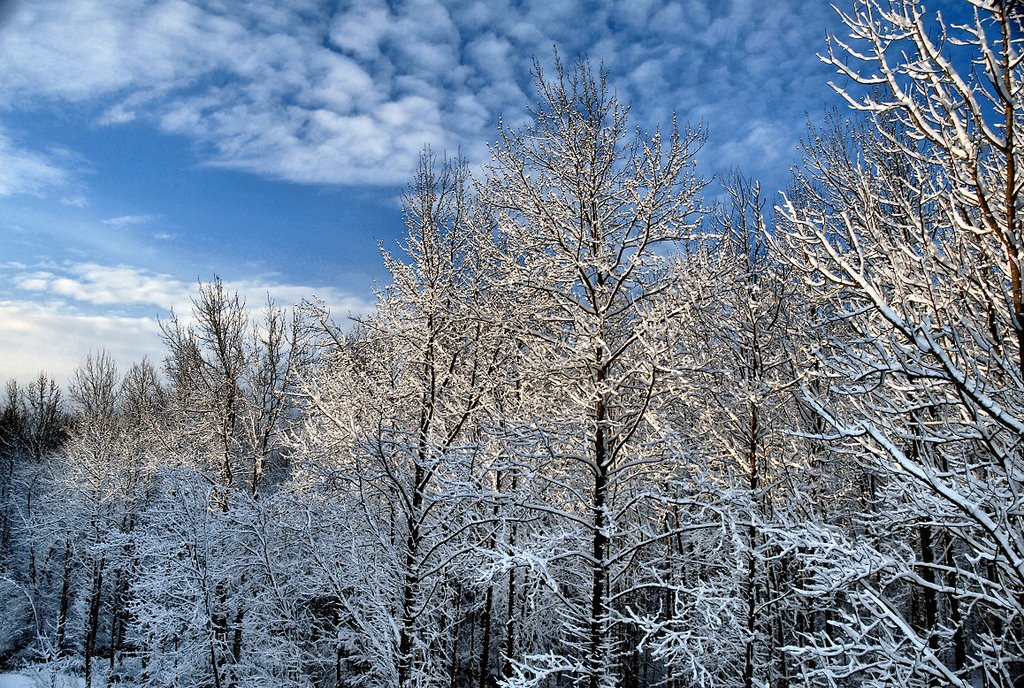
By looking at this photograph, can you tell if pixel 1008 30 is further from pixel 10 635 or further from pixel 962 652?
pixel 10 635

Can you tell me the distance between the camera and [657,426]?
7305 mm

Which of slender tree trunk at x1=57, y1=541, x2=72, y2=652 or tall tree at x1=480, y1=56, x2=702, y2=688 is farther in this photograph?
slender tree trunk at x1=57, y1=541, x2=72, y2=652

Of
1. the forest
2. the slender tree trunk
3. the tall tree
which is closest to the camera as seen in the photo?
the forest

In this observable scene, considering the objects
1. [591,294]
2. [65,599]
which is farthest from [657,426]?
[65,599]

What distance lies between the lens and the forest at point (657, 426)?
431 centimetres

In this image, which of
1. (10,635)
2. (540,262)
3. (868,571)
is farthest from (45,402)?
(868,571)

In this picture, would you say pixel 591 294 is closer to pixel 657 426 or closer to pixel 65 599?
pixel 657 426

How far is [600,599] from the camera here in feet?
24.4

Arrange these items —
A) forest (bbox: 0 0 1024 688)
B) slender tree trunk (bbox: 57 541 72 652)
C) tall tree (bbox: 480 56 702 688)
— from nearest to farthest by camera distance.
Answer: forest (bbox: 0 0 1024 688)
tall tree (bbox: 480 56 702 688)
slender tree trunk (bbox: 57 541 72 652)

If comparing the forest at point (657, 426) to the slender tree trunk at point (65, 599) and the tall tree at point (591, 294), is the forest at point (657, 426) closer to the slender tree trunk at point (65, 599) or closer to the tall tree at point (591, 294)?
the tall tree at point (591, 294)

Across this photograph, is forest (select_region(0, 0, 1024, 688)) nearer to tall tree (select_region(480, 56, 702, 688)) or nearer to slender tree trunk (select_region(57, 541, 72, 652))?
tall tree (select_region(480, 56, 702, 688))

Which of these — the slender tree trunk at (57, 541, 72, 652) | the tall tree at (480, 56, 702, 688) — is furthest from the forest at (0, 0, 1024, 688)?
the slender tree trunk at (57, 541, 72, 652)

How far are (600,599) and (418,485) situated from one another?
3848 mm

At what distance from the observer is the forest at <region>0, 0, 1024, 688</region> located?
4.31 metres
